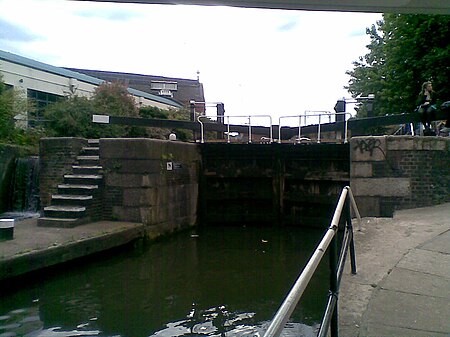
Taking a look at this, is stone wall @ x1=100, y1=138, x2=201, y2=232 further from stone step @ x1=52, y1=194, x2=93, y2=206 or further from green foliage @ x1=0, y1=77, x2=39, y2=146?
green foliage @ x1=0, y1=77, x2=39, y2=146

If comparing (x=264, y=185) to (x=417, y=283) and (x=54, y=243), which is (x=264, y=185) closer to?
(x=54, y=243)

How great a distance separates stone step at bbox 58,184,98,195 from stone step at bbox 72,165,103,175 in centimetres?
42

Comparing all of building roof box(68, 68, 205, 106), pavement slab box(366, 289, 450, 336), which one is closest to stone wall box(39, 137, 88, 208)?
pavement slab box(366, 289, 450, 336)

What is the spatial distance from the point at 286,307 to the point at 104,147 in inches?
A: 316

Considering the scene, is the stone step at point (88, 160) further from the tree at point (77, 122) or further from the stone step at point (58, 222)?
the tree at point (77, 122)

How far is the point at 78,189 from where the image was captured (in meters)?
8.55

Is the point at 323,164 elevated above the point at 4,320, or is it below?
above

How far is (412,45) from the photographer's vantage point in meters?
15.8

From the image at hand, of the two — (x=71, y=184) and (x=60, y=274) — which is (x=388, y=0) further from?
(x=71, y=184)

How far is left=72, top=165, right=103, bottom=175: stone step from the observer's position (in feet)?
29.3

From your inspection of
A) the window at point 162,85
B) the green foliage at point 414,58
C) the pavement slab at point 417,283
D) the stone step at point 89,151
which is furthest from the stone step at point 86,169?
the window at point 162,85

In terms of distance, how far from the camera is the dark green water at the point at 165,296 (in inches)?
178

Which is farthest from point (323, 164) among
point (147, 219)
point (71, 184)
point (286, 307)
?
point (286, 307)

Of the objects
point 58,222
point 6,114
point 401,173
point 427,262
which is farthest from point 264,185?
point 6,114
